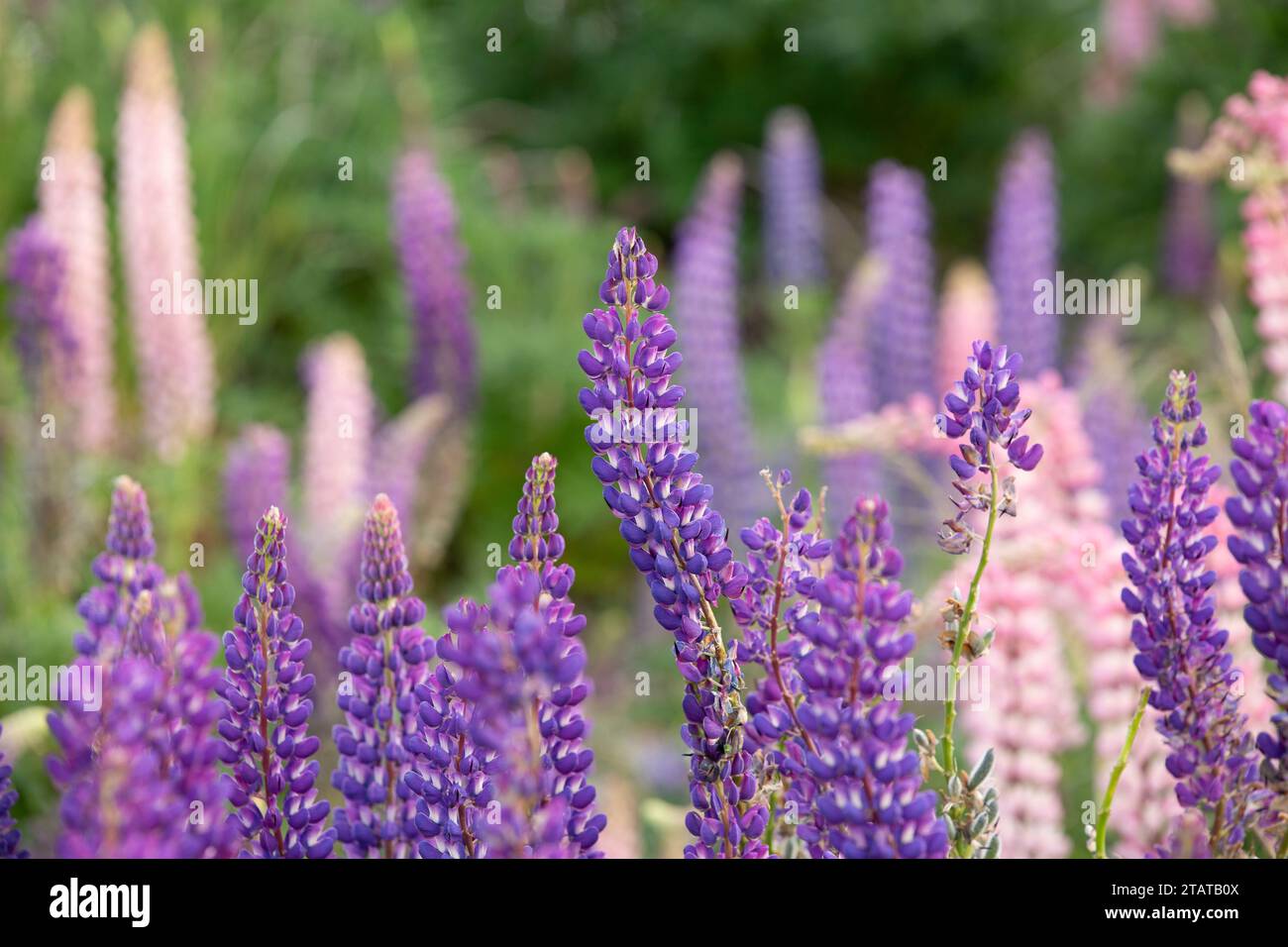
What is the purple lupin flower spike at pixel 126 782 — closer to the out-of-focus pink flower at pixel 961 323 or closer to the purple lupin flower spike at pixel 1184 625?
the purple lupin flower spike at pixel 1184 625

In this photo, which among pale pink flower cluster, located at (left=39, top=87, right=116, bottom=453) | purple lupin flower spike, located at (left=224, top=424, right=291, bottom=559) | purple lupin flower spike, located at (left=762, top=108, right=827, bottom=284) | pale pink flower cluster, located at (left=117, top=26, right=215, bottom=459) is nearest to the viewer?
purple lupin flower spike, located at (left=224, top=424, right=291, bottom=559)

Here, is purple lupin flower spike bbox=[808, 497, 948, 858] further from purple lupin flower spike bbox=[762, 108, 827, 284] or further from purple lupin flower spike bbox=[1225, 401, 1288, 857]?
purple lupin flower spike bbox=[762, 108, 827, 284]

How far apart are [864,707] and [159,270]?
3.66 meters

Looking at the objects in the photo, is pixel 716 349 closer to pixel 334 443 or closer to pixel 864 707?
pixel 334 443

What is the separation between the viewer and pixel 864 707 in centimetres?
90

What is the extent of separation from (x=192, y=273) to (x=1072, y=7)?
8829 mm

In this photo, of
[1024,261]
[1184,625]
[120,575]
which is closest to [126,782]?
[120,575]

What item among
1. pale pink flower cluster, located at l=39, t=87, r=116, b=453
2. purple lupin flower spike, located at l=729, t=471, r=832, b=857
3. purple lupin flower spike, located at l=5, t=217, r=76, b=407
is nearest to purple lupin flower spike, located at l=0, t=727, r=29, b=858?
purple lupin flower spike, located at l=729, t=471, r=832, b=857

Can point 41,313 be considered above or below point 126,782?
above

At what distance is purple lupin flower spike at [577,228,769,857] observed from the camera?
1035 mm

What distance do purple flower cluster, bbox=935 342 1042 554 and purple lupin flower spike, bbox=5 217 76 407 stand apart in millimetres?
2791

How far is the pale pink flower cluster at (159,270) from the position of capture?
13.6 ft

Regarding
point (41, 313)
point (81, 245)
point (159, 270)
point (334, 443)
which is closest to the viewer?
point (41, 313)

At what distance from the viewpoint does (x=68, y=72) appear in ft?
20.3
